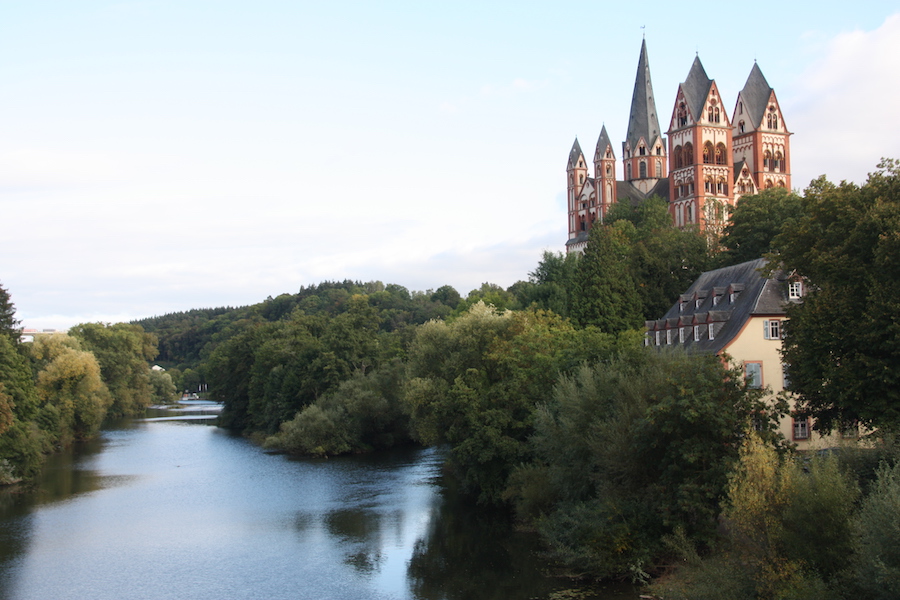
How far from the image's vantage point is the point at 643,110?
116438 mm

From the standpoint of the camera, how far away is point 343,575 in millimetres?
28391

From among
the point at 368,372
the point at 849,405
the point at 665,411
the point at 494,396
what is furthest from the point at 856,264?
the point at 368,372

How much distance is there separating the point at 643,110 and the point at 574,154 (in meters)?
11.3

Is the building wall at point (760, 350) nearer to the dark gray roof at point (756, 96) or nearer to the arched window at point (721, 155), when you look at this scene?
the arched window at point (721, 155)

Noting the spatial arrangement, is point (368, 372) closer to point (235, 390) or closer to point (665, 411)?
point (235, 390)

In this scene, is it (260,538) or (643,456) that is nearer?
(643,456)

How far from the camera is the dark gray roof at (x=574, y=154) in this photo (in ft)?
399

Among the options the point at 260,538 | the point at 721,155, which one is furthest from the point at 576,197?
the point at 260,538

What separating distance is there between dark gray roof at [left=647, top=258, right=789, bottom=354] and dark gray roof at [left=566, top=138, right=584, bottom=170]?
7783cm

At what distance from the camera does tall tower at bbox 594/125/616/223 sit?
11319 cm

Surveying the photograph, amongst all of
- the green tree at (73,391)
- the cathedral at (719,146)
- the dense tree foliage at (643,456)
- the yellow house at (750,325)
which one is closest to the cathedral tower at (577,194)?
the cathedral at (719,146)

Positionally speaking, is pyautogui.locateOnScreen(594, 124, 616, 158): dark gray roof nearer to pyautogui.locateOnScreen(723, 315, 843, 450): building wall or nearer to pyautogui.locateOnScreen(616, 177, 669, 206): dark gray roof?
pyautogui.locateOnScreen(616, 177, 669, 206): dark gray roof

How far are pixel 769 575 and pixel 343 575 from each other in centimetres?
1411

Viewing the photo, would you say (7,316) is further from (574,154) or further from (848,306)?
(574,154)
